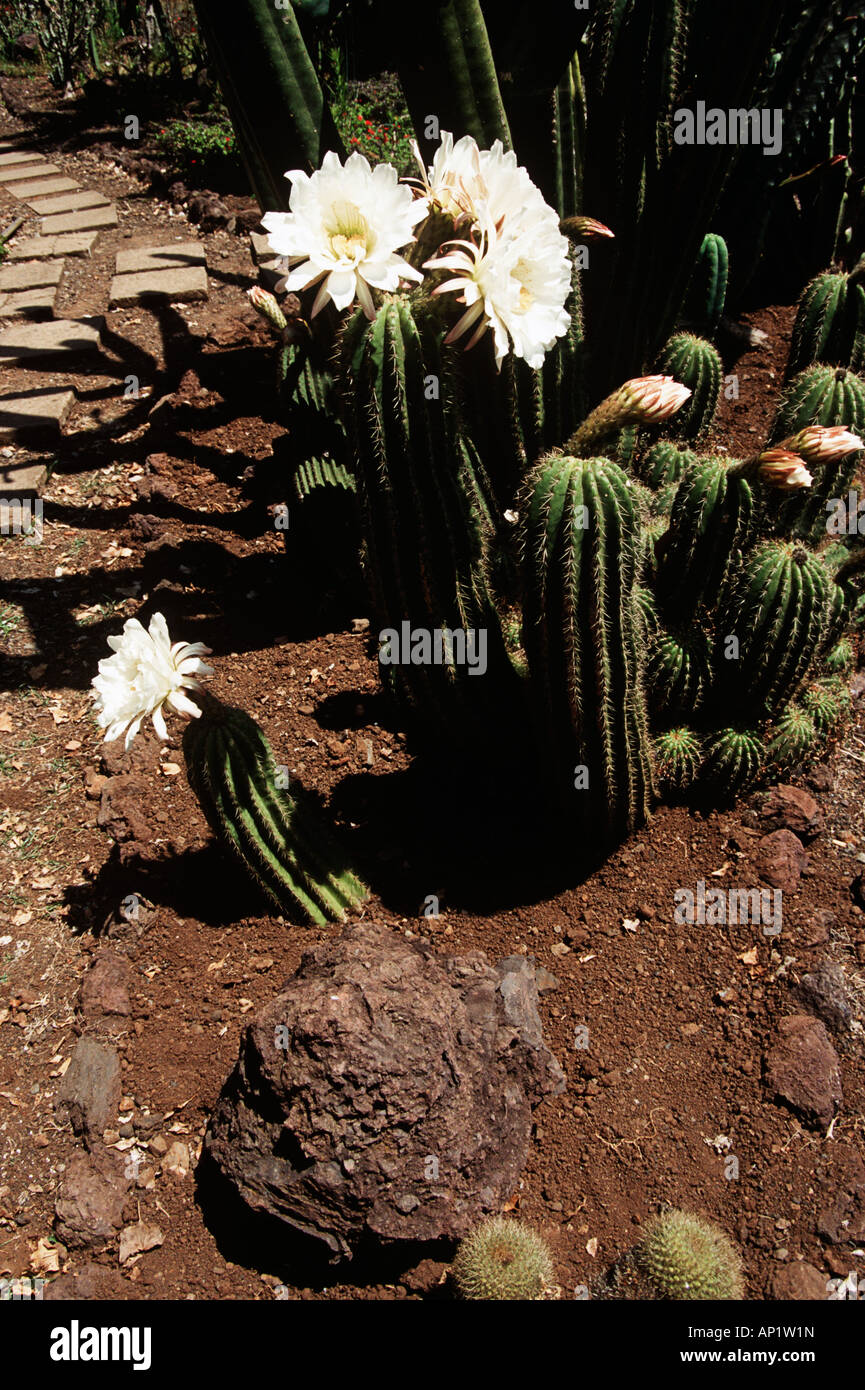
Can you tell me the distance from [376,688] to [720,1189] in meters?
1.85

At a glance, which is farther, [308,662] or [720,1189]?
[308,662]

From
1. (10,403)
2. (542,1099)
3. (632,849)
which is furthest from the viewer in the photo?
(10,403)

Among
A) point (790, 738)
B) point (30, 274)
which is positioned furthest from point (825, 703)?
point (30, 274)

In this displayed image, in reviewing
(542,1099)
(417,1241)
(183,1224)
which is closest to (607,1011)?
(542,1099)

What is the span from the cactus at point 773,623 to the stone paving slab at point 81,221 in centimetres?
542

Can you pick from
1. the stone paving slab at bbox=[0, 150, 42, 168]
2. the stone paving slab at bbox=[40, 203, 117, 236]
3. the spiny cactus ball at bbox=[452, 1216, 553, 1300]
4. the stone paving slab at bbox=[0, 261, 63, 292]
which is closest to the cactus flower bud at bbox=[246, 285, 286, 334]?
the stone paving slab at bbox=[0, 261, 63, 292]

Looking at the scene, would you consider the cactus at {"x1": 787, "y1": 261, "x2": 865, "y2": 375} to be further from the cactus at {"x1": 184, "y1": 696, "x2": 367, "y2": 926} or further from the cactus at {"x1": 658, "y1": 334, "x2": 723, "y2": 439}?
the cactus at {"x1": 184, "y1": 696, "x2": 367, "y2": 926}

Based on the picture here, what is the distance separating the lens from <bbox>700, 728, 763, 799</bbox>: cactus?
283 cm

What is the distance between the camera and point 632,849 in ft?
9.33

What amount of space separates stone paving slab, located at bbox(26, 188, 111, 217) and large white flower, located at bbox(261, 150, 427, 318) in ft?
18.0

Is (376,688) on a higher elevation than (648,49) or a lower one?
lower

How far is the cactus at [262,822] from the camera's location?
7.80ft
